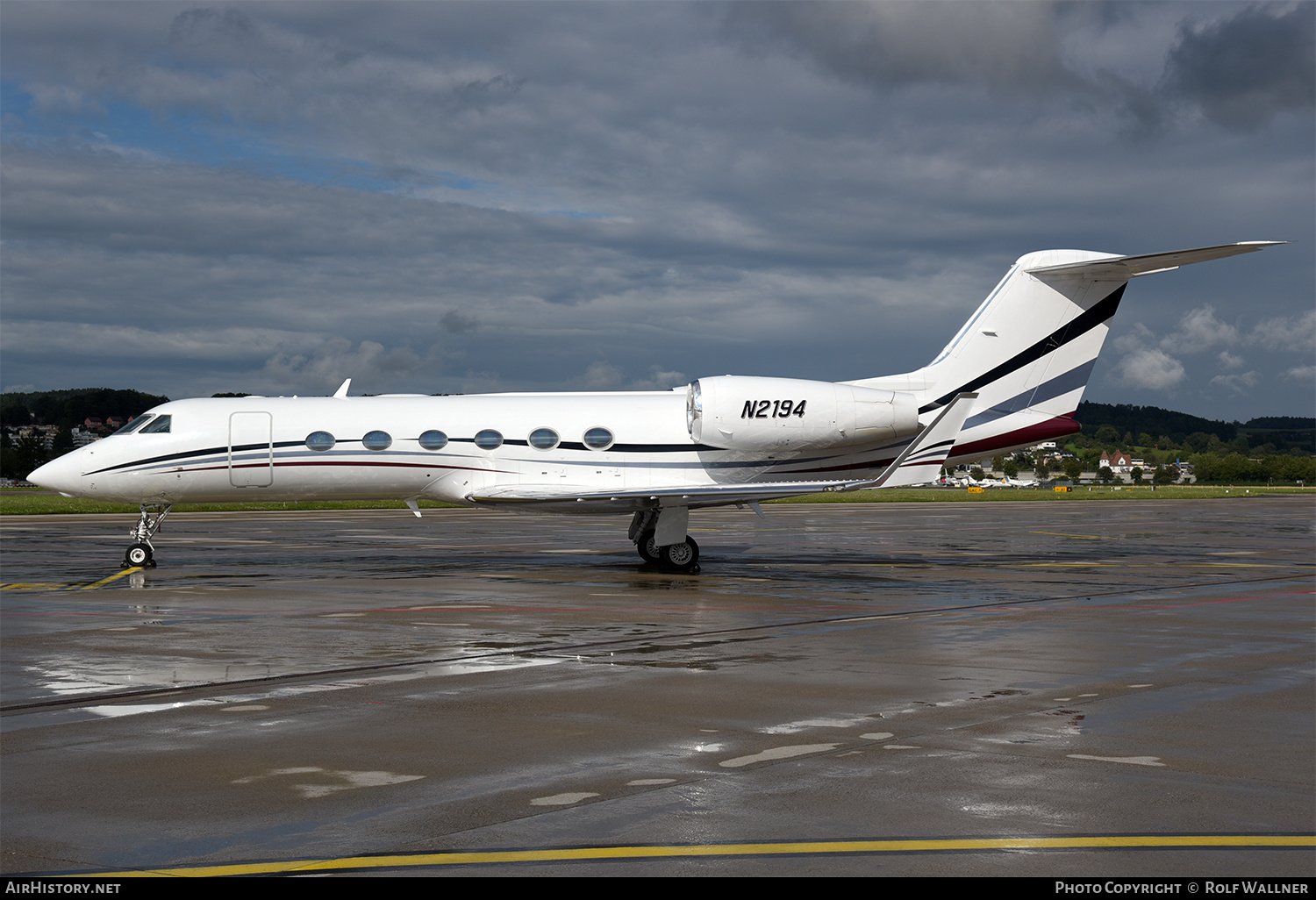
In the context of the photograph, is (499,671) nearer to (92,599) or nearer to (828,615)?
(828,615)

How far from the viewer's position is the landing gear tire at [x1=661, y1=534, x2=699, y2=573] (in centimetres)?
2275

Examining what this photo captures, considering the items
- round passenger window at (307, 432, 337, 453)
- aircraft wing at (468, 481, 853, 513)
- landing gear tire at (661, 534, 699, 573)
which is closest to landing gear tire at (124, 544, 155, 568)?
round passenger window at (307, 432, 337, 453)

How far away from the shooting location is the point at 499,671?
1155cm

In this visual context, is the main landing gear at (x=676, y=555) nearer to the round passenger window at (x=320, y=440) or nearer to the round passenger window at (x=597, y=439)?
the round passenger window at (x=597, y=439)

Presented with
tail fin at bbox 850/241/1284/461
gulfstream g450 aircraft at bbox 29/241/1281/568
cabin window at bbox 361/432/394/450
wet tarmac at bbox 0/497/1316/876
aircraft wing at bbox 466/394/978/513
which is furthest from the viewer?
tail fin at bbox 850/241/1284/461

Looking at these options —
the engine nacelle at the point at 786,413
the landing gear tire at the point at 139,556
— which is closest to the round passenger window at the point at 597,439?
the engine nacelle at the point at 786,413

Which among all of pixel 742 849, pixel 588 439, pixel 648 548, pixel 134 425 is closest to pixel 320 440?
pixel 134 425

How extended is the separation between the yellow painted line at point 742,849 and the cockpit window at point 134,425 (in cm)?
1941

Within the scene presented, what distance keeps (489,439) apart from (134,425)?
7.25m

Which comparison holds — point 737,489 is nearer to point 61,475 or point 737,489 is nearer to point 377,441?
point 377,441

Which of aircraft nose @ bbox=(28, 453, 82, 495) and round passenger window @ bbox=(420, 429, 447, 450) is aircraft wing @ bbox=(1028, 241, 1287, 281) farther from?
aircraft nose @ bbox=(28, 453, 82, 495)

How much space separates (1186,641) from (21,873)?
12399 mm

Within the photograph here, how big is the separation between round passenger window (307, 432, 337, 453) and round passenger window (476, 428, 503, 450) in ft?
9.44

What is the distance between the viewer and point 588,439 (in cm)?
2300
